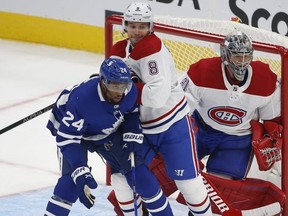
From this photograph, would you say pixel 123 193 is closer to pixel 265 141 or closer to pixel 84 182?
pixel 84 182

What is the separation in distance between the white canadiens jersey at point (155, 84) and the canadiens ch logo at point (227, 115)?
23 centimetres

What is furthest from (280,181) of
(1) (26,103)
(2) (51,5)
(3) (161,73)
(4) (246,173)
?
(2) (51,5)

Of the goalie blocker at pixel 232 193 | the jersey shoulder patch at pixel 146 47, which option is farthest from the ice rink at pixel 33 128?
the jersey shoulder patch at pixel 146 47

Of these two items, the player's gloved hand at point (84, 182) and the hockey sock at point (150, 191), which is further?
the hockey sock at point (150, 191)

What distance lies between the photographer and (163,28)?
528 centimetres

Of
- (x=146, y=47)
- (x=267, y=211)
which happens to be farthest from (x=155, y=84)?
(x=267, y=211)

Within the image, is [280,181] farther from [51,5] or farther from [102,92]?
[51,5]

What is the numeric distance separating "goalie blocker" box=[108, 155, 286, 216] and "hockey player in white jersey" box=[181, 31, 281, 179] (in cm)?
6

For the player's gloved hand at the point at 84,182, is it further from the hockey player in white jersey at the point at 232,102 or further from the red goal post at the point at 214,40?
the red goal post at the point at 214,40

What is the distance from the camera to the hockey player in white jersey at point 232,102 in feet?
15.6

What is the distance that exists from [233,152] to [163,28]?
0.73m

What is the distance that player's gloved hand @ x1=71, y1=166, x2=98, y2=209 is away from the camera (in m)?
4.34

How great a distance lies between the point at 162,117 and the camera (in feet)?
15.3

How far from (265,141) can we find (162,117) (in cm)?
53
